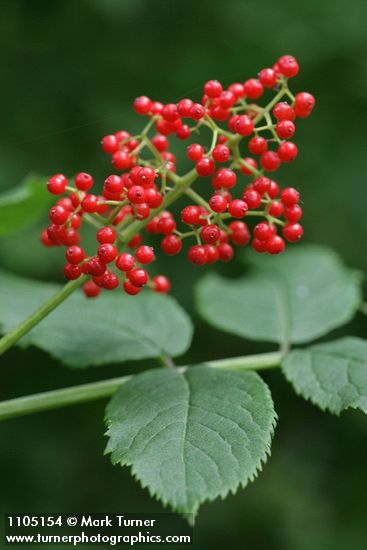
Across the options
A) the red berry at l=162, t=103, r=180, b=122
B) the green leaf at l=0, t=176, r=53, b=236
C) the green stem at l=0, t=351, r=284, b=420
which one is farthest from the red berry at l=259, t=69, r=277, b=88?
the green leaf at l=0, t=176, r=53, b=236

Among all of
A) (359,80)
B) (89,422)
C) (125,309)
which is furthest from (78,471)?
(359,80)

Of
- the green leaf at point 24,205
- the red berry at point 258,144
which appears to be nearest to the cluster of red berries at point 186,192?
the red berry at point 258,144

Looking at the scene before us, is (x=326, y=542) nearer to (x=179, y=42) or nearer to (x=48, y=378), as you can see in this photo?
(x=48, y=378)

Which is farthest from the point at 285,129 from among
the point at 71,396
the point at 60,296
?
the point at 71,396

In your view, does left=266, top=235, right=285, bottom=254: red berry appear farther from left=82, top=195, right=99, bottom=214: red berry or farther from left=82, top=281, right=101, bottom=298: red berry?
left=82, top=281, right=101, bottom=298: red berry

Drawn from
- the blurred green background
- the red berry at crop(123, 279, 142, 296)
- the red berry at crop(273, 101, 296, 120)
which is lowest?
the blurred green background
